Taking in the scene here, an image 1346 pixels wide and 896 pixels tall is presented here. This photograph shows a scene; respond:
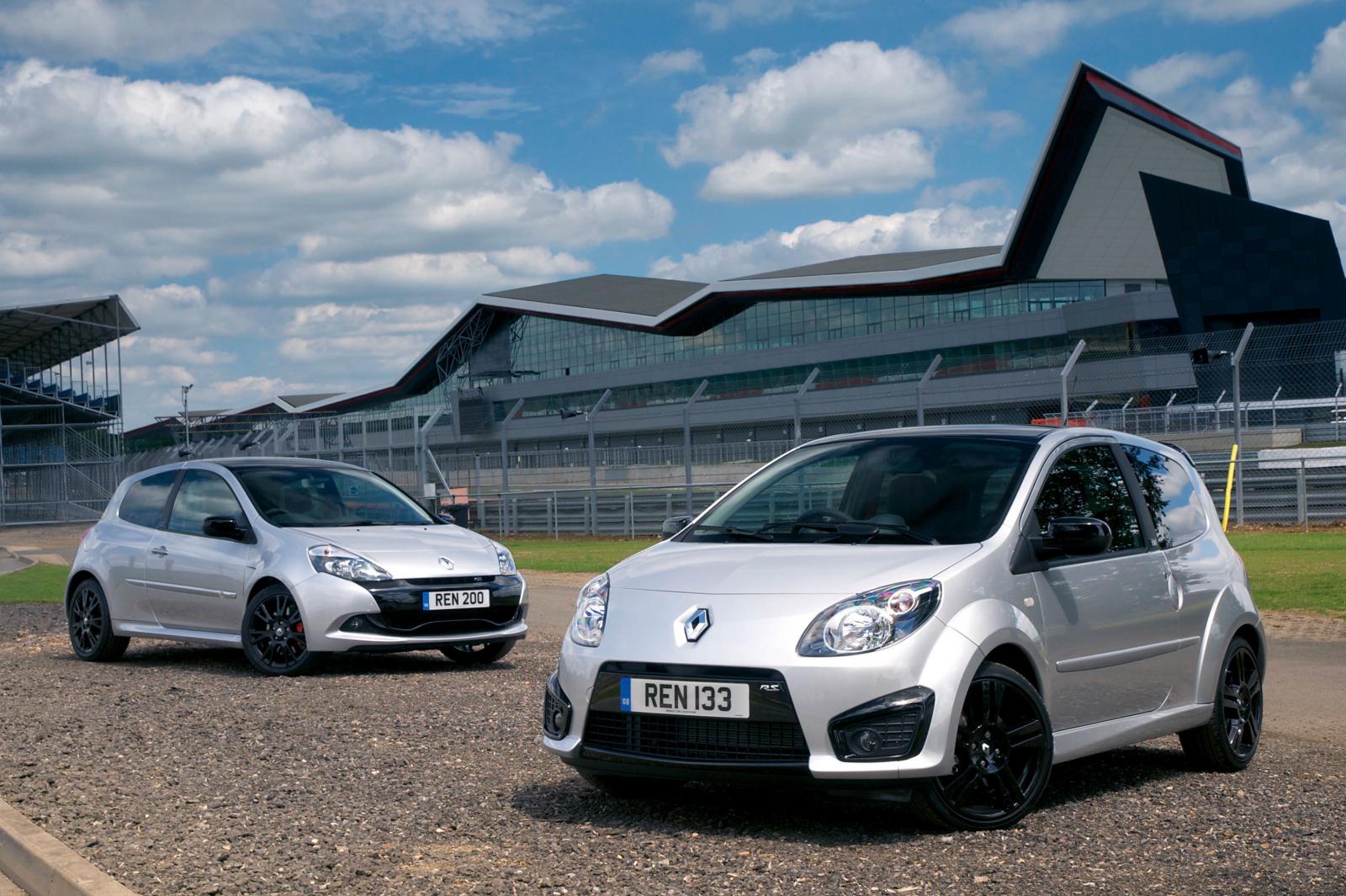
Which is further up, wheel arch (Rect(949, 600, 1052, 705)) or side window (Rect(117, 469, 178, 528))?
side window (Rect(117, 469, 178, 528))

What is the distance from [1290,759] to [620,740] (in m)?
3.26

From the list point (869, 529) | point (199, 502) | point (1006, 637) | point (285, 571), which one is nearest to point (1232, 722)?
point (1006, 637)

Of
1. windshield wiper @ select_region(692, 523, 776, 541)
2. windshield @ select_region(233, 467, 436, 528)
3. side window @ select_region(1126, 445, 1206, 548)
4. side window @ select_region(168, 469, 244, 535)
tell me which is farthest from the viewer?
side window @ select_region(168, 469, 244, 535)

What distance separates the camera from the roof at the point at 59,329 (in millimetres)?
51156

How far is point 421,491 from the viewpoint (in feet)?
102

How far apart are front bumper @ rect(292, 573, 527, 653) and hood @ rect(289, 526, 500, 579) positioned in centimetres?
9

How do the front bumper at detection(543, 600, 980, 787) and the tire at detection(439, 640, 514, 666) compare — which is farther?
the tire at detection(439, 640, 514, 666)

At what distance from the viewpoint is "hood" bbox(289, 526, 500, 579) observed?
970cm

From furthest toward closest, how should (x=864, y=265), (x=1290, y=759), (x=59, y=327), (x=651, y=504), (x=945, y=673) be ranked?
(x=864, y=265), (x=59, y=327), (x=651, y=504), (x=1290, y=759), (x=945, y=673)

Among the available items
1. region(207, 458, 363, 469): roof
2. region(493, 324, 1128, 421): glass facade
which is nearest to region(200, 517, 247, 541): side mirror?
region(207, 458, 363, 469): roof

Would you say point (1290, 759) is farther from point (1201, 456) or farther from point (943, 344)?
point (943, 344)

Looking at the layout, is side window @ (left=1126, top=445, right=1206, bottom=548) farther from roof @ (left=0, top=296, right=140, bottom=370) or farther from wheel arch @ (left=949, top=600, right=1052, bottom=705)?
roof @ (left=0, top=296, right=140, bottom=370)

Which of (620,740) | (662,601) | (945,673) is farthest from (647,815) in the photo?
(945,673)

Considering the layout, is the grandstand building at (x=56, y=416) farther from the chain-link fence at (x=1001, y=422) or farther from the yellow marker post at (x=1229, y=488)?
the yellow marker post at (x=1229, y=488)
